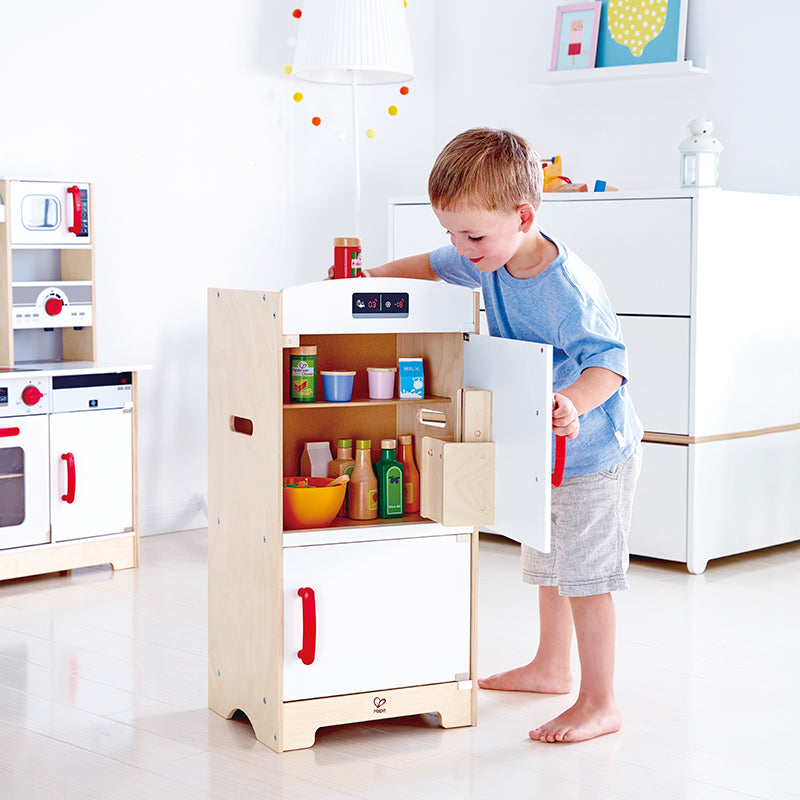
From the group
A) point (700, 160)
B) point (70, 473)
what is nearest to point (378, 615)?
point (70, 473)

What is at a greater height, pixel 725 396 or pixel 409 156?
pixel 409 156

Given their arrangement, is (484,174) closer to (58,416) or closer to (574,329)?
(574,329)

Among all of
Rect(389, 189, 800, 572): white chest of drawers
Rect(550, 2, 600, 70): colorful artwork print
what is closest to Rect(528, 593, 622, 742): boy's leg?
Rect(389, 189, 800, 572): white chest of drawers

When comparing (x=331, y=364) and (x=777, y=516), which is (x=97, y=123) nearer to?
(x=331, y=364)

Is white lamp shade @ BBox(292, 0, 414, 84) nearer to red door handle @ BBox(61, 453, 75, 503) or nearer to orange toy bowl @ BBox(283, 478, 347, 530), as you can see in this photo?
red door handle @ BBox(61, 453, 75, 503)

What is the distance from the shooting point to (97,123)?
3.97 meters

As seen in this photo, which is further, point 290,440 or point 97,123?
point 97,123

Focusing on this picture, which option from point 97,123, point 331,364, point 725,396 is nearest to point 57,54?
point 97,123

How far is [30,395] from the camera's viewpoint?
340 cm

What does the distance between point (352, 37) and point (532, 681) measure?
2472 mm

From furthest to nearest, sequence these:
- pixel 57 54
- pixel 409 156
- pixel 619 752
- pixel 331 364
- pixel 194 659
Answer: pixel 409 156 → pixel 57 54 → pixel 194 659 → pixel 331 364 → pixel 619 752

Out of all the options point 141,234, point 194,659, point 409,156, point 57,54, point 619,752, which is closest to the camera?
point 619,752

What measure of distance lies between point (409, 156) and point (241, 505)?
115 inches

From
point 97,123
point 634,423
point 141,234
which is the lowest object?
point 634,423
